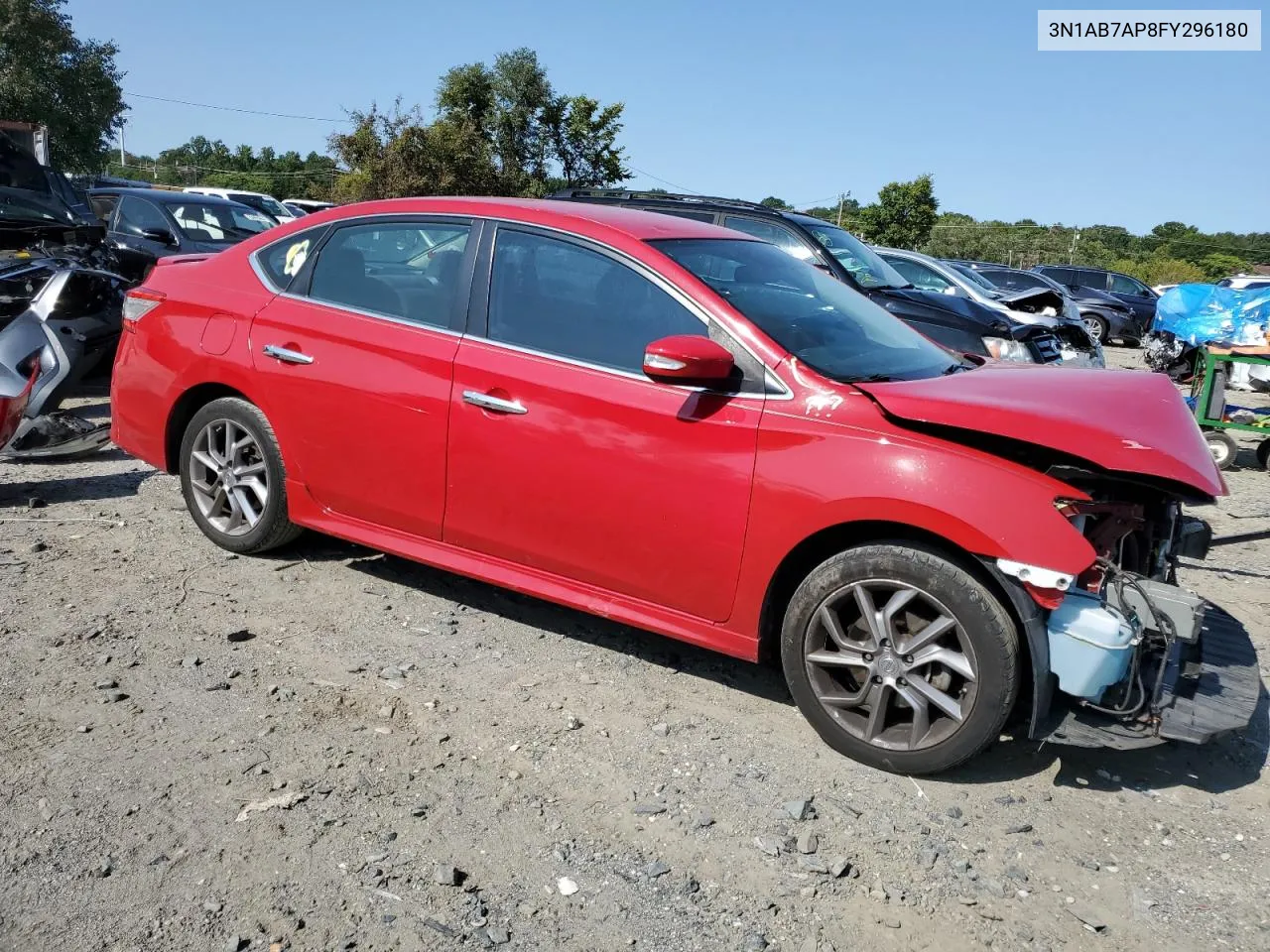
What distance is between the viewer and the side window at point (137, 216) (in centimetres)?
1260

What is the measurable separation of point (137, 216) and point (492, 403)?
10816 mm

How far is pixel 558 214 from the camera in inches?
165

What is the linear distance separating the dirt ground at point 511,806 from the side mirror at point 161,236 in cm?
834

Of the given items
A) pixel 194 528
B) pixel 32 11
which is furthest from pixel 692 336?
pixel 32 11

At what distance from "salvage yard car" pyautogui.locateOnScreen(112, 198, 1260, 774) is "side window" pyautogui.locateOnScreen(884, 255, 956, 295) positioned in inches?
293

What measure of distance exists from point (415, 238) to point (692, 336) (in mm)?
1575

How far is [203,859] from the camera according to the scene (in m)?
→ 2.83

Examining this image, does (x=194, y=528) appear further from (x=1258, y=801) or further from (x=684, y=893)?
(x=1258, y=801)

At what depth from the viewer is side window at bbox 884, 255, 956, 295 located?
1156 cm

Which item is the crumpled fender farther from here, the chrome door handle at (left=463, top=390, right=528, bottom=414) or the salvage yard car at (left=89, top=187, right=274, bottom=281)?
the salvage yard car at (left=89, top=187, right=274, bottom=281)

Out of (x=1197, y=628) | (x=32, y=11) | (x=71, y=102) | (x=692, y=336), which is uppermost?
(x=32, y=11)

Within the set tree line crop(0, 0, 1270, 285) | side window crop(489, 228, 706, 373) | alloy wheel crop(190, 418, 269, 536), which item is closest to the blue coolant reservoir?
side window crop(489, 228, 706, 373)

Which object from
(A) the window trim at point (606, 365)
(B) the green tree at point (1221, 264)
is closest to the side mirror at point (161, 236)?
(A) the window trim at point (606, 365)

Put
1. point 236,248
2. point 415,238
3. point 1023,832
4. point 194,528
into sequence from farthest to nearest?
point 194,528
point 236,248
point 415,238
point 1023,832
